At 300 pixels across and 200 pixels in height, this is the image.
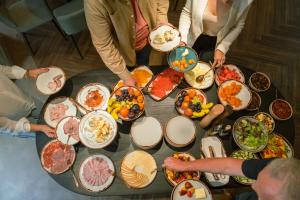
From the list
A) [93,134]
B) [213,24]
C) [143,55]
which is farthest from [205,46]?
[93,134]

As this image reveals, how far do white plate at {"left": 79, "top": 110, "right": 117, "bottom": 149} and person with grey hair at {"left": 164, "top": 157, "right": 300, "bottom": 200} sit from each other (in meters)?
0.68

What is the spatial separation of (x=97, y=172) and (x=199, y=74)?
1.15 meters

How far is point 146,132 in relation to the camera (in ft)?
7.62

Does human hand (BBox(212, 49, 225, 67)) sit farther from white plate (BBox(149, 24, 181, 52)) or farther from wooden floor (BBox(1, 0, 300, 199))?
wooden floor (BBox(1, 0, 300, 199))

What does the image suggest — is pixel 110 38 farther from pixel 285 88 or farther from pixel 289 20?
pixel 289 20

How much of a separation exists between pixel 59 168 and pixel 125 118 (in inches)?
24.9

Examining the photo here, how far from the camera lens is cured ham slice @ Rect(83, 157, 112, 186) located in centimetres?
224

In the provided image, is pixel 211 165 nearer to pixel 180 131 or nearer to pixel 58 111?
pixel 180 131

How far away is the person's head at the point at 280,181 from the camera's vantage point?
1524 mm

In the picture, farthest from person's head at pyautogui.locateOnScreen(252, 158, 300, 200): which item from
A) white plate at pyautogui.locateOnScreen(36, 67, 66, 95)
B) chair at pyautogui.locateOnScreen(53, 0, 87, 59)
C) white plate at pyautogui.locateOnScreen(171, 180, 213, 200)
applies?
chair at pyautogui.locateOnScreen(53, 0, 87, 59)

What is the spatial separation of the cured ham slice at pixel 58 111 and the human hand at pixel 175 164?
0.94 m

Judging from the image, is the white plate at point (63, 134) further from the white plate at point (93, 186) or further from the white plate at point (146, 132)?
the white plate at point (146, 132)

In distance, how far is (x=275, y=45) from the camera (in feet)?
13.5

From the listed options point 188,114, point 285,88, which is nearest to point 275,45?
point 285,88
